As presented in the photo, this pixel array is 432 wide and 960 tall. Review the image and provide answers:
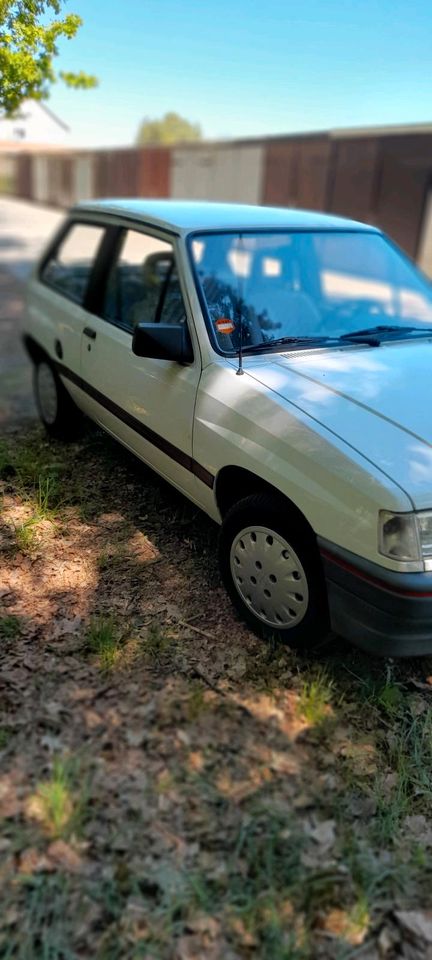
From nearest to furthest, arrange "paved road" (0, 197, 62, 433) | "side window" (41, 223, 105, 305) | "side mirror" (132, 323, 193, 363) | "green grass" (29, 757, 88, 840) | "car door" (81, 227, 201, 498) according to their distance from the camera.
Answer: "green grass" (29, 757, 88, 840) < "side mirror" (132, 323, 193, 363) < "car door" (81, 227, 201, 498) < "side window" (41, 223, 105, 305) < "paved road" (0, 197, 62, 433)

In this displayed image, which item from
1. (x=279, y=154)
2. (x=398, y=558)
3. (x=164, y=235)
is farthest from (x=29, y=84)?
(x=279, y=154)

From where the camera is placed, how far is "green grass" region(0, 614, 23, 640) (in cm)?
297

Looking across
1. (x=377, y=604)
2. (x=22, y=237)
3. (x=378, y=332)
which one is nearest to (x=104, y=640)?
(x=377, y=604)

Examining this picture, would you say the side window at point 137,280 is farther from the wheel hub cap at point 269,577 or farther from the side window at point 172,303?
the wheel hub cap at point 269,577

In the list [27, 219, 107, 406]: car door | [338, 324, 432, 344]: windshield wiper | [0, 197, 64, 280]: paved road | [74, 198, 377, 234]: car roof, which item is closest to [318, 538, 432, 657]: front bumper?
[338, 324, 432, 344]: windshield wiper

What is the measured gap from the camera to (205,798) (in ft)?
7.45

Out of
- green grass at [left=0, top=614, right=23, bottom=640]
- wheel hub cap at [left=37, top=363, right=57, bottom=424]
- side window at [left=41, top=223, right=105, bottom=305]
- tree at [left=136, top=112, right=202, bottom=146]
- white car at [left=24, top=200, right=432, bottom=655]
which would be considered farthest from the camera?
tree at [left=136, top=112, right=202, bottom=146]

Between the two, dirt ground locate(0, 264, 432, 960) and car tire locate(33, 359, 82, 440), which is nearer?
dirt ground locate(0, 264, 432, 960)

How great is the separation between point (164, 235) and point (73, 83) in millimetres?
3521

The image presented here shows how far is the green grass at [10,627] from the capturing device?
2.97m

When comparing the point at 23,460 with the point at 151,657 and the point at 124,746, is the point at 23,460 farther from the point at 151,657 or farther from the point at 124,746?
the point at 124,746

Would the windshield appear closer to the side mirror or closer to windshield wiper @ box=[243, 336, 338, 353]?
windshield wiper @ box=[243, 336, 338, 353]

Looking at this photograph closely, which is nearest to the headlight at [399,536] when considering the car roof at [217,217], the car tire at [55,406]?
the car roof at [217,217]

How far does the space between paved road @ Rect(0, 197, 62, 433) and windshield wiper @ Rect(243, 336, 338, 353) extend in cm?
275
